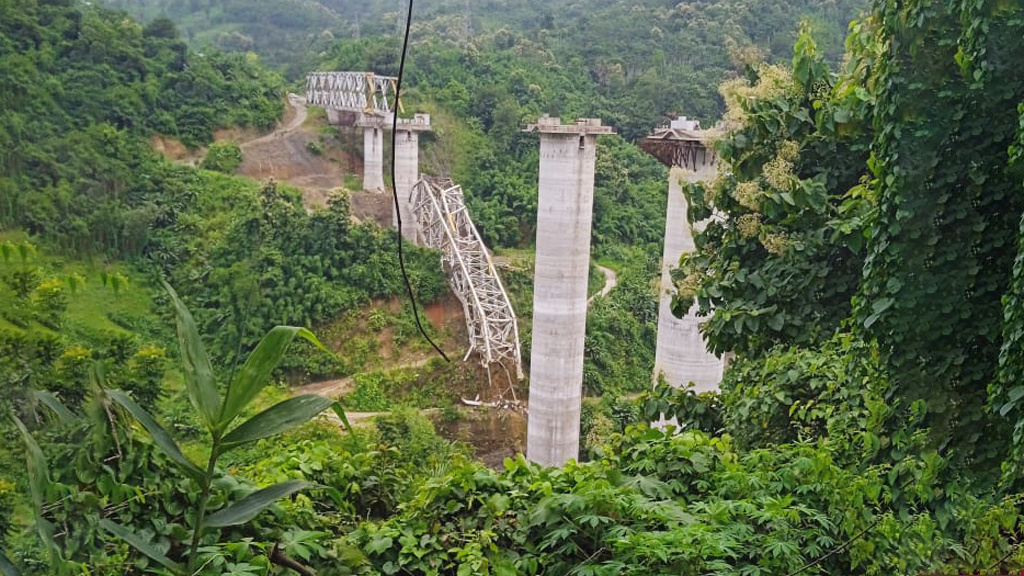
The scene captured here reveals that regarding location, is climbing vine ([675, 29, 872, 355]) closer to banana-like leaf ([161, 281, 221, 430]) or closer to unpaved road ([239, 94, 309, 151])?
banana-like leaf ([161, 281, 221, 430])

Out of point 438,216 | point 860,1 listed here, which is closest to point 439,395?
point 438,216

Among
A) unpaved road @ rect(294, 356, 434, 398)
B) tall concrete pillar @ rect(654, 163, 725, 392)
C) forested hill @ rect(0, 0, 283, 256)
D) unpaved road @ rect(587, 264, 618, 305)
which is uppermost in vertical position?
forested hill @ rect(0, 0, 283, 256)

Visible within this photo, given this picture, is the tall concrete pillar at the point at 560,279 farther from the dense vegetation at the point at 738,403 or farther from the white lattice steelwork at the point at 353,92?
the white lattice steelwork at the point at 353,92

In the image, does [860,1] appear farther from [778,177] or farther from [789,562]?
[789,562]

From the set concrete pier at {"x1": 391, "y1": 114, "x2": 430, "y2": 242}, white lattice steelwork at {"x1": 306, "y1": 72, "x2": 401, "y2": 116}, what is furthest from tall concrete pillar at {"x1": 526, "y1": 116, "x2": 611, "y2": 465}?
white lattice steelwork at {"x1": 306, "y1": 72, "x2": 401, "y2": 116}

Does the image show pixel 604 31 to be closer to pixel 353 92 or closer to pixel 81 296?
pixel 353 92

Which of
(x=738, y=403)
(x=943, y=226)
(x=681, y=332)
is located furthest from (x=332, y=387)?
(x=943, y=226)
